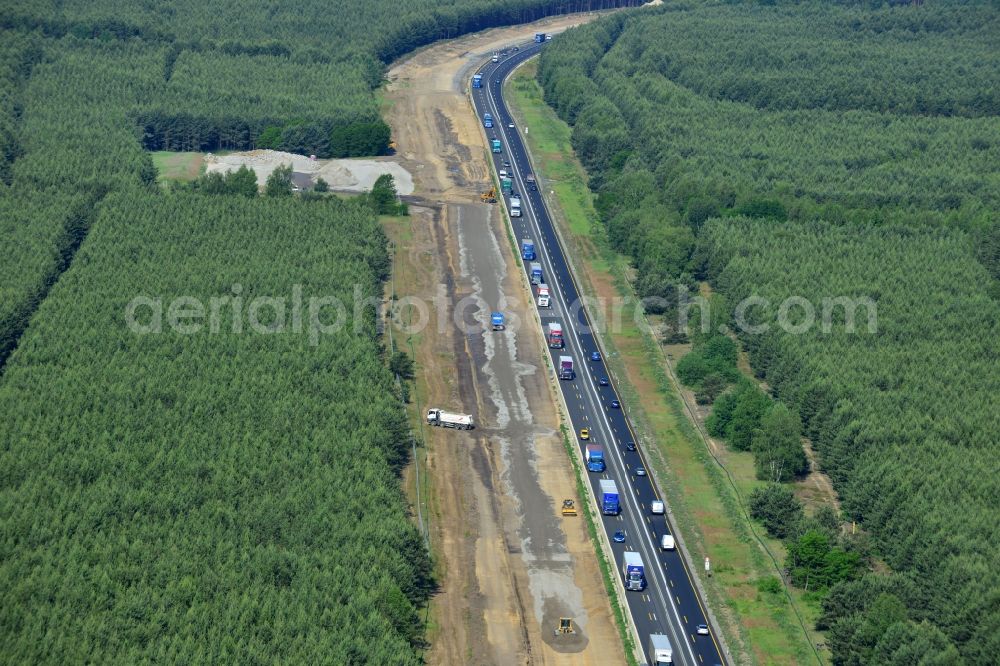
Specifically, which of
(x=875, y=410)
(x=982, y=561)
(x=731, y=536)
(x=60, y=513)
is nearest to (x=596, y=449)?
(x=731, y=536)

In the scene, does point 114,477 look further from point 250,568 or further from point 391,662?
point 391,662

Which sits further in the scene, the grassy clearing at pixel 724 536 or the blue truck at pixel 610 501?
the blue truck at pixel 610 501

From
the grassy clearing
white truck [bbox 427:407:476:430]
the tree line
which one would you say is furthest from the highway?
the tree line

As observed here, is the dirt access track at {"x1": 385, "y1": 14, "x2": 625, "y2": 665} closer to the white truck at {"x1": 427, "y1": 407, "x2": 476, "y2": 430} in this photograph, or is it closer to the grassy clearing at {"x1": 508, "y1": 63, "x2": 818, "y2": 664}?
the white truck at {"x1": 427, "y1": 407, "x2": 476, "y2": 430}

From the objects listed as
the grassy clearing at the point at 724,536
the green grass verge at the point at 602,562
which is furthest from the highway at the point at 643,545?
the grassy clearing at the point at 724,536

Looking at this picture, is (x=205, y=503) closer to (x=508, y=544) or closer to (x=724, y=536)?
(x=508, y=544)

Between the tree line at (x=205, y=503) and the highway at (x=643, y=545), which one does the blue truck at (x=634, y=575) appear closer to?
the highway at (x=643, y=545)

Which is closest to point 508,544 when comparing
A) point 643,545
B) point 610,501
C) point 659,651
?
point 610,501
